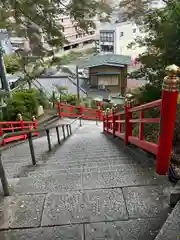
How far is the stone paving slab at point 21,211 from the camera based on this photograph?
64.3 inches

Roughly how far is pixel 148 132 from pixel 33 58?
12.0 ft

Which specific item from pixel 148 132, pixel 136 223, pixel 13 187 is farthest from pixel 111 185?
pixel 148 132

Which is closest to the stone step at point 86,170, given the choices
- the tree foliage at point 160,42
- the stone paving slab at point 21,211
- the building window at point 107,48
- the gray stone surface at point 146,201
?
the gray stone surface at point 146,201

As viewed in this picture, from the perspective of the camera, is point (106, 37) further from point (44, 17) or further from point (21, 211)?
point (21, 211)

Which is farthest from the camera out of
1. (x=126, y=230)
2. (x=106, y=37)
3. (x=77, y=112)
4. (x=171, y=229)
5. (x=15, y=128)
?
(x=106, y=37)

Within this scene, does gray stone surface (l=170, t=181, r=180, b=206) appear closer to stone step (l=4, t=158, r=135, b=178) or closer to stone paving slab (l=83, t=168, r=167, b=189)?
stone paving slab (l=83, t=168, r=167, b=189)

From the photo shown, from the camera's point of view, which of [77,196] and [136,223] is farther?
[77,196]

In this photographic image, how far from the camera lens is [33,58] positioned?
18.9 ft

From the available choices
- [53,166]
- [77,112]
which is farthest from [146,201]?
[77,112]

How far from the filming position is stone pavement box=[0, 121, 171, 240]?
1525 mm

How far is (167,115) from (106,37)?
22.7 m

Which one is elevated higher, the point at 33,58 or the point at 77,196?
the point at 33,58

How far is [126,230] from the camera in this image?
1511 millimetres

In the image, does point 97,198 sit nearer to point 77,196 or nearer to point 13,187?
point 77,196
